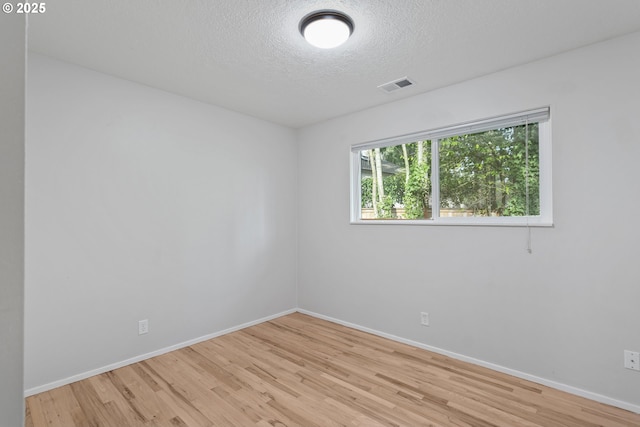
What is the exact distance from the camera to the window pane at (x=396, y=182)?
321cm

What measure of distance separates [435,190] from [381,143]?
2.63 ft

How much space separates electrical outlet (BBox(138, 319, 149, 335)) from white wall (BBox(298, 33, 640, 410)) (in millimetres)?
2191

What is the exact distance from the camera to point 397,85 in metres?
2.88

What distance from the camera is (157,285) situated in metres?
2.92

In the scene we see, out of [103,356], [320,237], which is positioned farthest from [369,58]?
[103,356]

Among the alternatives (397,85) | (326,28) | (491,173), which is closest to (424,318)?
(491,173)

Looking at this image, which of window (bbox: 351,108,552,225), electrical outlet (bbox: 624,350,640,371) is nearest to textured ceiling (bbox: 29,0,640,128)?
window (bbox: 351,108,552,225)

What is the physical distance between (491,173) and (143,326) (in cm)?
342

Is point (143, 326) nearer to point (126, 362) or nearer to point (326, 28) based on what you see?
point (126, 362)

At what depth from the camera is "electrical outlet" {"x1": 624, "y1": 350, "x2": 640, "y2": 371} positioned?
2027 mm
